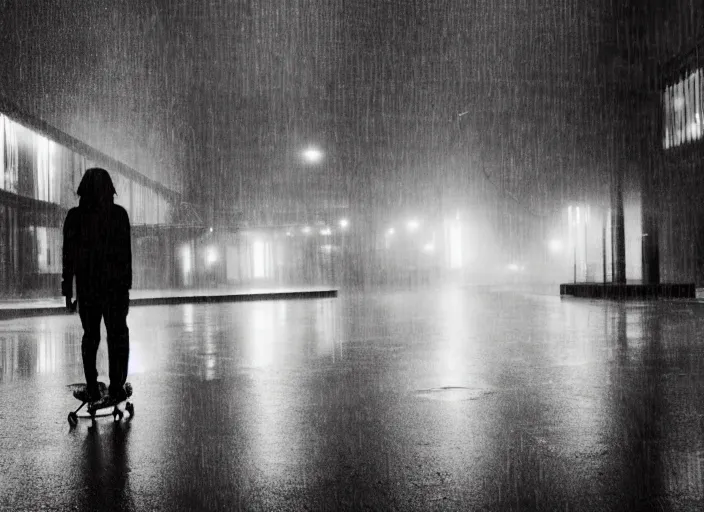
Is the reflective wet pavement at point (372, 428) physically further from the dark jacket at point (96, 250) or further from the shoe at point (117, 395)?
the dark jacket at point (96, 250)

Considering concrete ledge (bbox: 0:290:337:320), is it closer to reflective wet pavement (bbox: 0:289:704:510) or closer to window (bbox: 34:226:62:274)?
window (bbox: 34:226:62:274)

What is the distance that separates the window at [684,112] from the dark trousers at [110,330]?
108 ft

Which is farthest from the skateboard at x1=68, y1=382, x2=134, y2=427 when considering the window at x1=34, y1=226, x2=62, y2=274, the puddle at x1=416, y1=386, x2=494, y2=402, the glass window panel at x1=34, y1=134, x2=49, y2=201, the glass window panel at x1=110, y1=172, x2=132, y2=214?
the glass window panel at x1=110, y1=172, x2=132, y2=214

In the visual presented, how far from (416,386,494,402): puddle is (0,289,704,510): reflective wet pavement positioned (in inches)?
2.0

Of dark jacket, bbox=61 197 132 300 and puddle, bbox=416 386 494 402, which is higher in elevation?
dark jacket, bbox=61 197 132 300

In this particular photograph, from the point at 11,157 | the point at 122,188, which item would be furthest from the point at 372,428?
the point at 122,188

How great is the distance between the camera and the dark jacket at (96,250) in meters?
6.22

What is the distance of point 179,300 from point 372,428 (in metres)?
23.2

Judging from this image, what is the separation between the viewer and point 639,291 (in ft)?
86.7

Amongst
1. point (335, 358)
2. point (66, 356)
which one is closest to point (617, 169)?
point (335, 358)

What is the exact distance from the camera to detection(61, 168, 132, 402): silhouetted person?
6.21 metres

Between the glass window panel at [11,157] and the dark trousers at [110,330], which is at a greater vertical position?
the glass window panel at [11,157]

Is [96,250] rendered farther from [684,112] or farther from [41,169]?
[684,112]

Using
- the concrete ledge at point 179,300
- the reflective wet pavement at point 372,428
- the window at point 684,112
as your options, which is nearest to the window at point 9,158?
the concrete ledge at point 179,300
